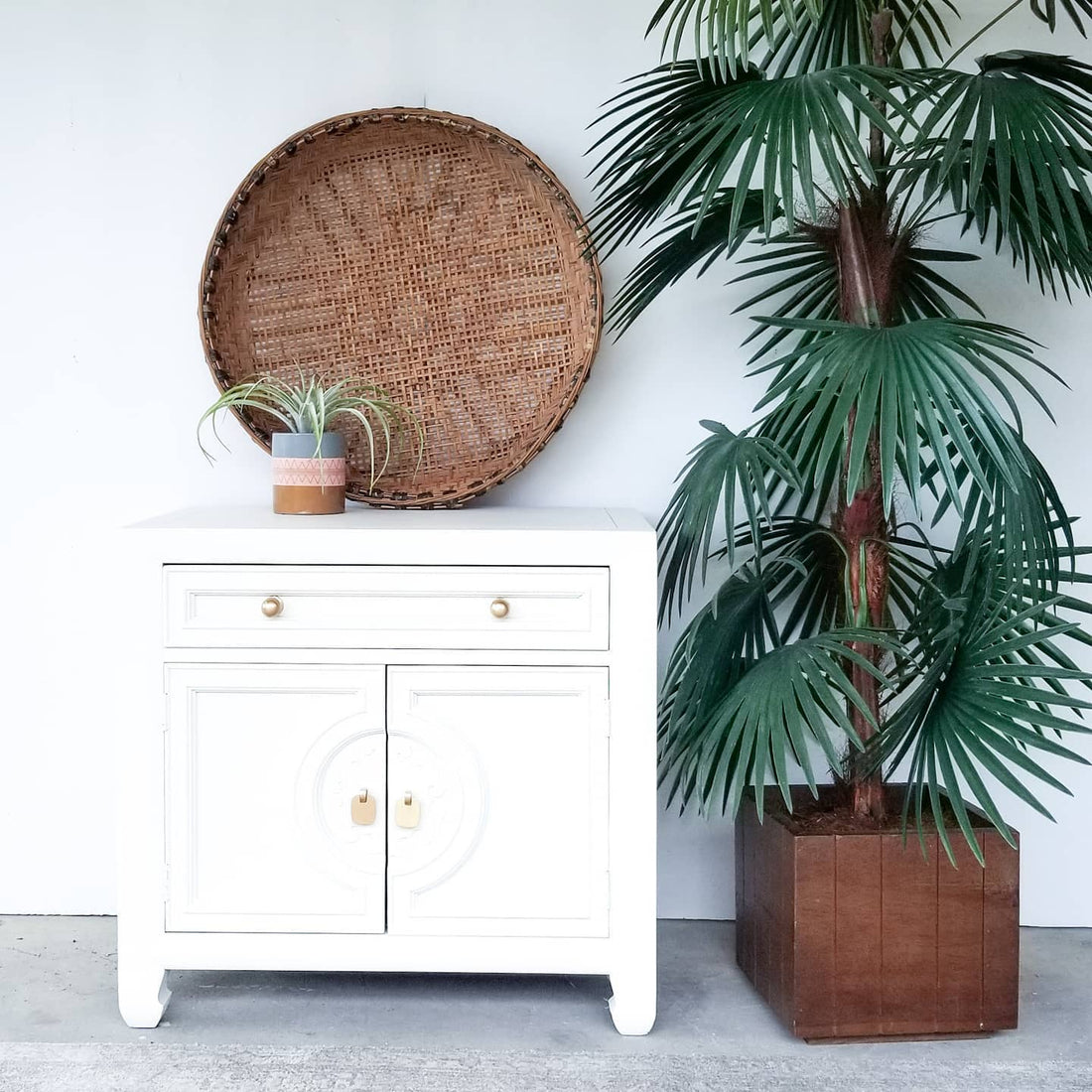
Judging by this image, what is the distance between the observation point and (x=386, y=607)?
171 centimetres

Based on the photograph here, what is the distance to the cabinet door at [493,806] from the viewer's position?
172 centimetres

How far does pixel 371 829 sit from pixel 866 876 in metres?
0.79

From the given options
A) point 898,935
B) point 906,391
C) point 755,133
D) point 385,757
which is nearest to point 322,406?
point 385,757

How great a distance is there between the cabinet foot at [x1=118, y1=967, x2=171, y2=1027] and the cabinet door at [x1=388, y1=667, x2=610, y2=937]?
1.33 feet

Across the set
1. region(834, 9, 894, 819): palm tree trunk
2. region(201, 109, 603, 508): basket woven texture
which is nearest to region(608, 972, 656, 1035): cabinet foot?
region(834, 9, 894, 819): palm tree trunk

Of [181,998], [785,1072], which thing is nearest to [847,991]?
[785,1072]

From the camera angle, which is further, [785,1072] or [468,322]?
[468,322]

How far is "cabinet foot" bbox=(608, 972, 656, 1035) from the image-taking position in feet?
5.63

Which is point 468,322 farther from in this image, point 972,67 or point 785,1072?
point 785,1072

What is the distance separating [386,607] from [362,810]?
334mm

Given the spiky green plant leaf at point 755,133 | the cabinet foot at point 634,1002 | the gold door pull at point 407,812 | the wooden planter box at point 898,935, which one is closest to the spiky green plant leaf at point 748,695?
the wooden planter box at point 898,935

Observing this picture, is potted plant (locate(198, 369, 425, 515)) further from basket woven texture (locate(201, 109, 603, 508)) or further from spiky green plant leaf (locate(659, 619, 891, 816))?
spiky green plant leaf (locate(659, 619, 891, 816))

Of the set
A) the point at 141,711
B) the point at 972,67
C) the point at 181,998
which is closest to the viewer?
the point at 141,711

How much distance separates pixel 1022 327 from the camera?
2.13 m
